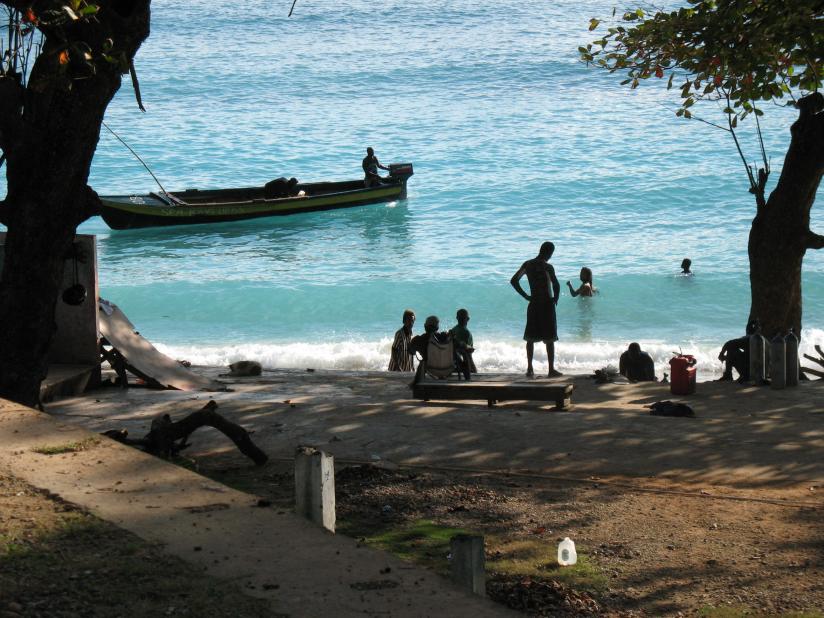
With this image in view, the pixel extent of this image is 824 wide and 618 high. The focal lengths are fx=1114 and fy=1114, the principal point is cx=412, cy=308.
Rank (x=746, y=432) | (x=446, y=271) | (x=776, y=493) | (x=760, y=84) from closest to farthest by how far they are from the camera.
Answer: (x=776, y=493) → (x=746, y=432) → (x=760, y=84) → (x=446, y=271)

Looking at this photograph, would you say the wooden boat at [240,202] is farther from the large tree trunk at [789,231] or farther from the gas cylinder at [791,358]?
the gas cylinder at [791,358]

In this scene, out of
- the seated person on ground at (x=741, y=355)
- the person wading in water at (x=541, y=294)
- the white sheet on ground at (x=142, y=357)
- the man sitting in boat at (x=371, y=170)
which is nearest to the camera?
the white sheet on ground at (x=142, y=357)

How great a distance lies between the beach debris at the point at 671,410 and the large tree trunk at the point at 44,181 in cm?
563

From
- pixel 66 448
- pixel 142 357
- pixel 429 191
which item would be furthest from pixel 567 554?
pixel 429 191

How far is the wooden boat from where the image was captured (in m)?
30.2

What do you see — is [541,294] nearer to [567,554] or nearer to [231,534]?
[567,554]

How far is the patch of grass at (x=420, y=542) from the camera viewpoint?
6.53m

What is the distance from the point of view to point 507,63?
54.6 m

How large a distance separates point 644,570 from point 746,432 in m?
3.82

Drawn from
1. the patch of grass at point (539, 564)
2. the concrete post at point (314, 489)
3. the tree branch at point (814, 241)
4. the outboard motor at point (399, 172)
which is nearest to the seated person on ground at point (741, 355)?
the tree branch at point (814, 241)

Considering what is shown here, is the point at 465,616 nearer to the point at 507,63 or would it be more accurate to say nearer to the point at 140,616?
the point at 140,616

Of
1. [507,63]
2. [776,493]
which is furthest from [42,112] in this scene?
[507,63]

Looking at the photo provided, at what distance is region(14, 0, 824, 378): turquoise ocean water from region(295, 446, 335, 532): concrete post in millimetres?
14145

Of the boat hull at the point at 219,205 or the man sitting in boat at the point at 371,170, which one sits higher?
the man sitting in boat at the point at 371,170
